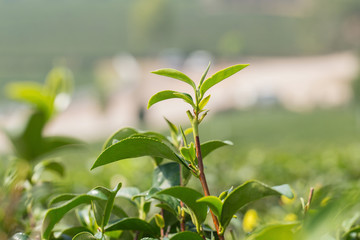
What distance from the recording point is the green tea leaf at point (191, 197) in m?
0.43

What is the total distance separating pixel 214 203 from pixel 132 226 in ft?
0.34

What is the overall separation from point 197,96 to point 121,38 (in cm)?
3099

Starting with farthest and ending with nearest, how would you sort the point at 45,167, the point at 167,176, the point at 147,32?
the point at 147,32 < the point at 45,167 < the point at 167,176

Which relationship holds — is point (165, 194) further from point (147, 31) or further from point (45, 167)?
point (147, 31)

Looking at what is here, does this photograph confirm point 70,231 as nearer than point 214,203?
No

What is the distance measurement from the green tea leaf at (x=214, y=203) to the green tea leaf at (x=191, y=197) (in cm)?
1

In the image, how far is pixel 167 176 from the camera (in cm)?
56

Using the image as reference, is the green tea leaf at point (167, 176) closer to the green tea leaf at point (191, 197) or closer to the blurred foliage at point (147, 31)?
the green tea leaf at point (191, 197)

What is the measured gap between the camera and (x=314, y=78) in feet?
72.5

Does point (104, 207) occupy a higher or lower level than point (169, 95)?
lower

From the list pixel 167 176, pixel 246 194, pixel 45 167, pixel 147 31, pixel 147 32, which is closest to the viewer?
pixel 246 194

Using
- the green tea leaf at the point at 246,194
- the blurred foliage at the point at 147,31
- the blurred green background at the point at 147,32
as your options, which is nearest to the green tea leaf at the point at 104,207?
A: the green tea leaf at the point at 246,194

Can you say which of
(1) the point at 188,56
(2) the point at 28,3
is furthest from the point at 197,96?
(2) the point at 28,3

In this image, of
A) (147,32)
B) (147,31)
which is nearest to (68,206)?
(147,31)
